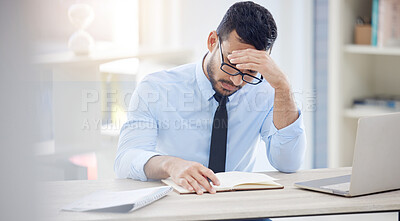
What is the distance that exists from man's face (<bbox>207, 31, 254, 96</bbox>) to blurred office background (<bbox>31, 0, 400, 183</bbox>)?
680 mm

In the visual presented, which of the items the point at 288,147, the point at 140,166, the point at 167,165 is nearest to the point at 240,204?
the point at 167,165

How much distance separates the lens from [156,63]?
2682mm

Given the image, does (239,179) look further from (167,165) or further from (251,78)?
(251,78)

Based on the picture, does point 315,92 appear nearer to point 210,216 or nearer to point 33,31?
point 210,216

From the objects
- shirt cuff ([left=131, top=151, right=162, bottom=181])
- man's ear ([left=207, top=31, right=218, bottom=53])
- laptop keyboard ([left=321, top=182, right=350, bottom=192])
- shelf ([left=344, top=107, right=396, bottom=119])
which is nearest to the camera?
laptop keyboard ([left=321, top=182, right=350, bottom=192])

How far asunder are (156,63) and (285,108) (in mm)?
1155

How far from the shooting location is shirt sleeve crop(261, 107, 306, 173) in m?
1.66

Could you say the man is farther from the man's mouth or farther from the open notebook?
the open notebook

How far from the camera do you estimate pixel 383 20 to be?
9.15 ft

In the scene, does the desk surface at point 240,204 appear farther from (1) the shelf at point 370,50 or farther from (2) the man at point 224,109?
(1) the shelf at point 370,50

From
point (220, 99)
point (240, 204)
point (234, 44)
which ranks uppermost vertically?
point (234, 44)

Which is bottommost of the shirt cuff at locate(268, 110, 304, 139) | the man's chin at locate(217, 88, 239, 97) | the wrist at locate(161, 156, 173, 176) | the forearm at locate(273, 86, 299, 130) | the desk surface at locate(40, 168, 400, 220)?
the desk surface at locate(40, 168, 400, 220)

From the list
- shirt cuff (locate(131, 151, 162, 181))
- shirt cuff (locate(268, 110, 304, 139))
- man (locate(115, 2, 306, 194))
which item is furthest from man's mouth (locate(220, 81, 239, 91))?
shirt cuff (locate(131, 151, 162, 181))

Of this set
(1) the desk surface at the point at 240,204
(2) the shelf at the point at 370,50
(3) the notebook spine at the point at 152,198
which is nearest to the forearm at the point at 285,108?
(1) the desk surface at the point at 240,204
